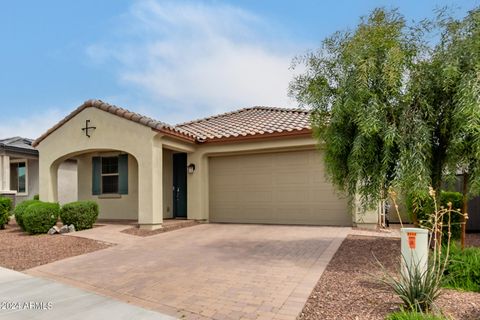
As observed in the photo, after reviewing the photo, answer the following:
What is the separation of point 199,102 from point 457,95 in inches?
576

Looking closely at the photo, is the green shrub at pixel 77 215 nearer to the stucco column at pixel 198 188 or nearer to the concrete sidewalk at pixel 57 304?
the stucco column at pixel 198 188

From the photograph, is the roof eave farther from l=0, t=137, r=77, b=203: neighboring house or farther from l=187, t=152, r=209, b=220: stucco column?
l=0, t=137, r=77, b=203: neighboring house

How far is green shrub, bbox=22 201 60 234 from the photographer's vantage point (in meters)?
10.8

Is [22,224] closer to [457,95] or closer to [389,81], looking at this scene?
[389,81]

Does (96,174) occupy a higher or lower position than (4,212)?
higher

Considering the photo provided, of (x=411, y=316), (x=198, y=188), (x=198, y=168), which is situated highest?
(x=198, y=168)

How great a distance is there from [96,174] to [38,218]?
4292 mm

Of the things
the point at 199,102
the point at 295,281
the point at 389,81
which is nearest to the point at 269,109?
the point at 199,102

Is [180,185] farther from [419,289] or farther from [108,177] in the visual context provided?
[419,289]

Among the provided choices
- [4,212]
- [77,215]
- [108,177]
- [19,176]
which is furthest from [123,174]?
[19,176]

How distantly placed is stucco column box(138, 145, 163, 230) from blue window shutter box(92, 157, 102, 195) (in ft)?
14.0

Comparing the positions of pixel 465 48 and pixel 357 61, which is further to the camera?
pixel 357 61

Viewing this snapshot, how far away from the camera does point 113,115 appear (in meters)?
12.2

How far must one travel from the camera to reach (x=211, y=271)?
6359 millimetres
